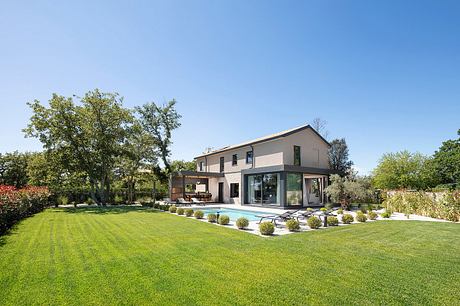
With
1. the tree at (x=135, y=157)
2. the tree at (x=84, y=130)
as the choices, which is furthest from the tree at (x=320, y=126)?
the tree at (x=84, y=130)

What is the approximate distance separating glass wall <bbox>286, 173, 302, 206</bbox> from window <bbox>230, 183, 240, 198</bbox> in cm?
655

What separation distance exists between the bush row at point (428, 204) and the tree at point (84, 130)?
24177 mm

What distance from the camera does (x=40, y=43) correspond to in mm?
11484

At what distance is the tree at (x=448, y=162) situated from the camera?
35.7 m

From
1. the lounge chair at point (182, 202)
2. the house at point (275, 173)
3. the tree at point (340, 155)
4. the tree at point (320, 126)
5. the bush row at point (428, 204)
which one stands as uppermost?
the tree at point (320, 126)

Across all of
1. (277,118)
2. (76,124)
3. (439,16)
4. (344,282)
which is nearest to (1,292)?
(344,282)

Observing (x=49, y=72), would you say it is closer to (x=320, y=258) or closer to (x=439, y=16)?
(x=320, y=258)

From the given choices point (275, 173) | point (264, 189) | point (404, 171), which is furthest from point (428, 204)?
point (404, 171)

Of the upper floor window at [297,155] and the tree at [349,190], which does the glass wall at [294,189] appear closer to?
the upper floor window at [297,155]

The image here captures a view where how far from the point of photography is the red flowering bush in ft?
30.8

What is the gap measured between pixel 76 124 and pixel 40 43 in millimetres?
12219

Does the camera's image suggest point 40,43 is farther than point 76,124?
No

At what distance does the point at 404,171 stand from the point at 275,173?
3064cm

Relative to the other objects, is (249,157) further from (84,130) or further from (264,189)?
(84,130)
